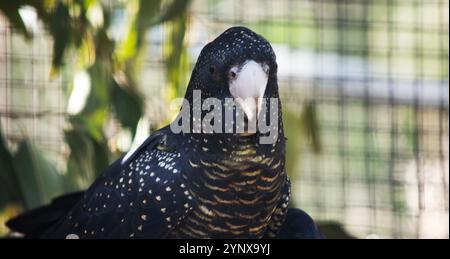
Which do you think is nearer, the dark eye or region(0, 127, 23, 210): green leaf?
the dark eye

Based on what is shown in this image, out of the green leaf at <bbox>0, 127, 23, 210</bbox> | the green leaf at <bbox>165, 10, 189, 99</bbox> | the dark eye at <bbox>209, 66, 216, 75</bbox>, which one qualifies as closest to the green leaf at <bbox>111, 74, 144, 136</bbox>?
the green leaf at <bbox>165, 10, 189, 99</bbox>

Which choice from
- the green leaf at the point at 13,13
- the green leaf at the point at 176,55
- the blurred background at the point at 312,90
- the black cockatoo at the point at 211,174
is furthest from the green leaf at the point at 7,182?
the black cockatoo at the point at 211,174

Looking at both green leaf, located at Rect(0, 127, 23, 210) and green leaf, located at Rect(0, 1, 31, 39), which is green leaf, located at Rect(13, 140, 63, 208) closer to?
green leaf, located at Rect(0, 127, 23, 210)

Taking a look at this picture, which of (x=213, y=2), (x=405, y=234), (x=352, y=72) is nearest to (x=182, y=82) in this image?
(x=213, y=2)

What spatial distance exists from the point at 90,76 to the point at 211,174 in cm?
130

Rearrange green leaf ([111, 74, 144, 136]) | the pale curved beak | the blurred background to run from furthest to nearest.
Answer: the blurred background < green leaf ([111, 74, 144, 136]) < the pale curved beak

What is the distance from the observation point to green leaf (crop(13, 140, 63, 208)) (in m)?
3.21

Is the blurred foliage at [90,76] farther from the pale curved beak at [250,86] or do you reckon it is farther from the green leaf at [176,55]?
the pale curved beak at [250,86]

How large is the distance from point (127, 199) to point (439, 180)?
8.36 ft

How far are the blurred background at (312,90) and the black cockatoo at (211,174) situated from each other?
1.12 metres

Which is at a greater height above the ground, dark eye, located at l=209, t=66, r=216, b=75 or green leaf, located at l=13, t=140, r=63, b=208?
dark eye, located at l=209, t=66, r=216, b=75

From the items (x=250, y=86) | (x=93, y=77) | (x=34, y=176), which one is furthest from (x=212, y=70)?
(x=34, y=176)

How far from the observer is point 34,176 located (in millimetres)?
3270

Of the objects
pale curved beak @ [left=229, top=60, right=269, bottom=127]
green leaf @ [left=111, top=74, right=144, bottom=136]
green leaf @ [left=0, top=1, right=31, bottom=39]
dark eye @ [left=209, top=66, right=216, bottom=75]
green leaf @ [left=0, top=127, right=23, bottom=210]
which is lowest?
green leaf @ [left=0, top=127, right=23, bottom=210]
